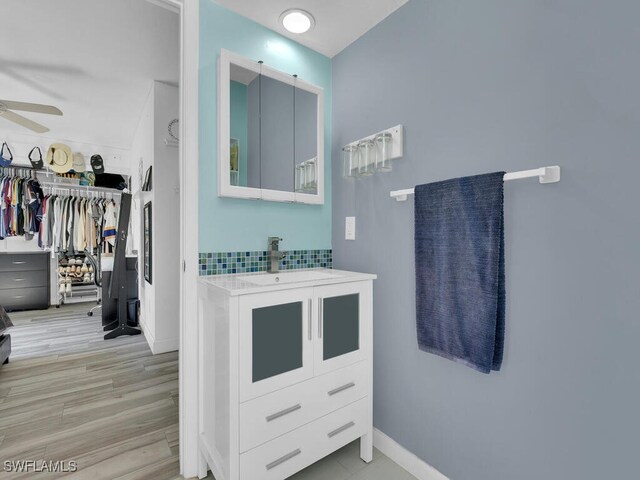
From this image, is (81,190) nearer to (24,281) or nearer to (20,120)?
(24,281)

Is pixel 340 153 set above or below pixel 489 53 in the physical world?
below

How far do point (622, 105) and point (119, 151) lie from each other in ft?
21.3

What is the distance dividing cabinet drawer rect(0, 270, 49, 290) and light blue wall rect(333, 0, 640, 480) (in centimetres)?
566

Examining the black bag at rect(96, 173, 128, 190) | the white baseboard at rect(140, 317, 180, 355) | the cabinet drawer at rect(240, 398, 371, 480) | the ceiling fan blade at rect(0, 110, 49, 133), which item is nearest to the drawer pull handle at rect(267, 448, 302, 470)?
the cabinet drawer at rect(240, 398, 371, 480)

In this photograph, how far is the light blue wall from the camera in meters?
0.96

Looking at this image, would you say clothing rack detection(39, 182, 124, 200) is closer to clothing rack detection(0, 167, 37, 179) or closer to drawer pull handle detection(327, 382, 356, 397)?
clothing rack detection(0, 167, 37, 179)

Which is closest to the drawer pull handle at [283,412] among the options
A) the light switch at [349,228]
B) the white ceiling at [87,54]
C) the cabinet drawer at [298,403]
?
the cabinet drawer at [298,403]

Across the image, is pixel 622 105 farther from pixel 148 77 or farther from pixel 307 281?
pixel 148 77

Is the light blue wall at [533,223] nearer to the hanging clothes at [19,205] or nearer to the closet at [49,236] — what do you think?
the closet at [49,236]

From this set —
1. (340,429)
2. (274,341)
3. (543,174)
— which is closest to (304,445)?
(340,429)

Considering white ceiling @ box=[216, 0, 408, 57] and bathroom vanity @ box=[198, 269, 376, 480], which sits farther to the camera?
white ceiling @ box=[216, 0, 408, 57]

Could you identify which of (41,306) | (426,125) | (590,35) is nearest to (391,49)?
(426,125)

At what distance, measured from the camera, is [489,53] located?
4.23 feet

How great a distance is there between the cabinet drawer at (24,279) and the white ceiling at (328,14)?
17.4 ft
